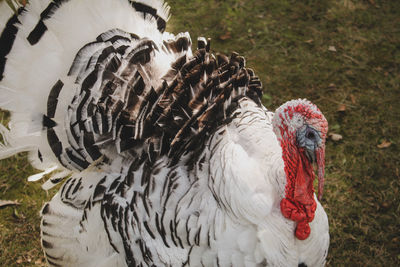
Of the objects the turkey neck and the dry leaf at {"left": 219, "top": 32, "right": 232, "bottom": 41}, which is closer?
the turkey neck

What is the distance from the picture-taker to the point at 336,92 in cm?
455

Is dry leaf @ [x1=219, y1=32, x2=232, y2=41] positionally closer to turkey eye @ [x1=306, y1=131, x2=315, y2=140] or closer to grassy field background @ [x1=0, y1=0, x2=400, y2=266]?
grassy field background @ [x1=0, y1=0, x2=400, y2=266]

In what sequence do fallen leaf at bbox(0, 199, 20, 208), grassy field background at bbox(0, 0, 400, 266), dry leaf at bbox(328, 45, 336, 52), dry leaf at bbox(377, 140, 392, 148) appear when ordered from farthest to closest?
1. dry leaf at bbox(328, 45, 336, 52)
2. dry leaf at bbox(377, 140, 392, 148)
3. fallen leaf at bbox(0, 199, 20, 208)
4. grassy field background at bbox(0, 0, 400, 266)

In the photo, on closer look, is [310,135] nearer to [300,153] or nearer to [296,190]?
[300,153]

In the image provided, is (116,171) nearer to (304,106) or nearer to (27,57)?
(27,57)

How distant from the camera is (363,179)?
12.4 feet

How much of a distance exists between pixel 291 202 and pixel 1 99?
187 centimetres

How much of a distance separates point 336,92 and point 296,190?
2904 millimetres

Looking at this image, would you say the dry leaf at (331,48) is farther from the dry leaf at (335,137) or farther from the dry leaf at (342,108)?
the dry leaf at (335,137)

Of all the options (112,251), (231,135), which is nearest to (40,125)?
(112,251)

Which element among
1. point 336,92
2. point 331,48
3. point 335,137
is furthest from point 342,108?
point 331,48

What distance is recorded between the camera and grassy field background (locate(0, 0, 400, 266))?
337cm

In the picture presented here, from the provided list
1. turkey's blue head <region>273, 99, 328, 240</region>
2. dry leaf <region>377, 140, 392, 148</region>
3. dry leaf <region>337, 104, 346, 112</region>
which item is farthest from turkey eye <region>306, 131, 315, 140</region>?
dry leaf <region>337, 104, 346, 112</region>

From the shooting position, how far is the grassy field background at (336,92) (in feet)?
11.1
